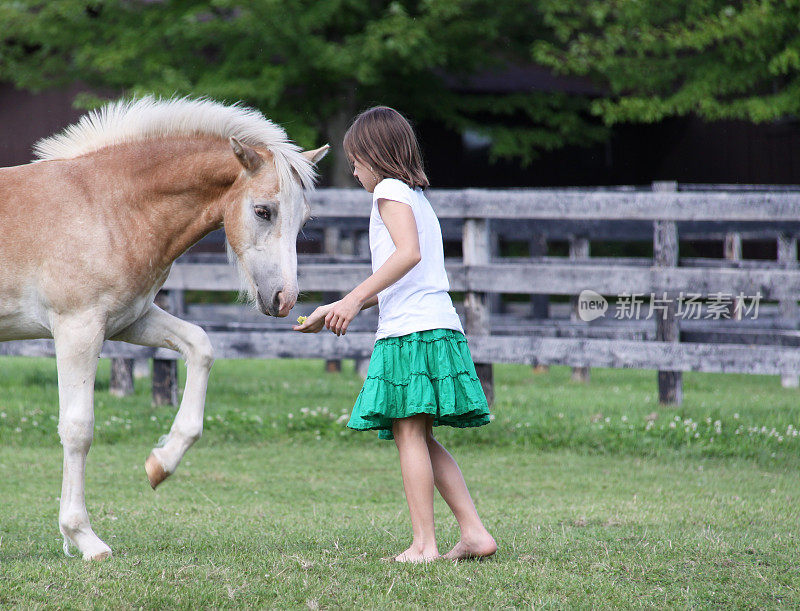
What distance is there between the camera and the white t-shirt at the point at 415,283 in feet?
12.9

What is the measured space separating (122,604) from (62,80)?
Answer: 13.8 metres

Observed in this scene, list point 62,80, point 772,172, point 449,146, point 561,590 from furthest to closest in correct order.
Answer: point 449,146 → point 772,172 → point 62,80 → point 561,590

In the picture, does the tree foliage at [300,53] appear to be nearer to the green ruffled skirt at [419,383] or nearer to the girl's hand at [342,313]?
the green ruffled skirt at [419,383]

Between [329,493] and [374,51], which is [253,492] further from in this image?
[374,51]

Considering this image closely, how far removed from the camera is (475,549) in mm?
3941

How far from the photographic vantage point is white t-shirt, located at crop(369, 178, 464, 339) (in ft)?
12.9

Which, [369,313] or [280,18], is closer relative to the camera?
[369,313]

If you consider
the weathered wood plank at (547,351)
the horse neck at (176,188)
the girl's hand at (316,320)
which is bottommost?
the weathered wood plank at (547,351)

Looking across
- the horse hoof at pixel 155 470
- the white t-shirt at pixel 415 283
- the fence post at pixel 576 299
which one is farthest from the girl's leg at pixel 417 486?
the fence post at pixel 576 299

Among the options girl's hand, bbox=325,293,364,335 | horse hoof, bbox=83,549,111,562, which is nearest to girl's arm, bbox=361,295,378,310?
girl's hand, bbox=325,293,364,335

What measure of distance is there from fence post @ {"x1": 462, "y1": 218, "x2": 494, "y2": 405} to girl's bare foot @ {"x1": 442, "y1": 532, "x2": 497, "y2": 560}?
3848 mm

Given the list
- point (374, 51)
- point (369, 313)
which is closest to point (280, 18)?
point (374, 51)

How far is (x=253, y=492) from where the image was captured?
5906 mm

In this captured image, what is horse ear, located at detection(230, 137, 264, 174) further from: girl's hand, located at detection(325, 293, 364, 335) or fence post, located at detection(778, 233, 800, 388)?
fence post, located at detection(778, 233, 800, 388)
